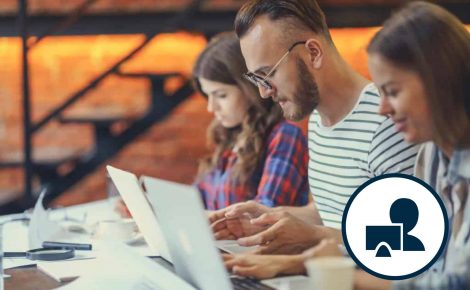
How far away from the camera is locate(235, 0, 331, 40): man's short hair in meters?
2.27

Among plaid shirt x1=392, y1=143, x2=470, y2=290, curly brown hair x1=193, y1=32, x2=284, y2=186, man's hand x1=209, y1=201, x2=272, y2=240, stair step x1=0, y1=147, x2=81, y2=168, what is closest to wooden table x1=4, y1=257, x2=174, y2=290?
man's hand x1=209, y1=201, x2=272, y2=240

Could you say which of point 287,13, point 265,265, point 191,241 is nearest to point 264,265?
point 265,265

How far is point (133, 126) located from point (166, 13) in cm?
74

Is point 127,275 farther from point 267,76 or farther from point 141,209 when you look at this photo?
point 267,76

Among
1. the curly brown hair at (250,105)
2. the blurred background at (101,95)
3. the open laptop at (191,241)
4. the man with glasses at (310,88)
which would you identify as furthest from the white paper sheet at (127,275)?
the blurred background at (101,95)

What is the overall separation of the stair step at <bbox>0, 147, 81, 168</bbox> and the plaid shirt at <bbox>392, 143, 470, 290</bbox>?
405 cm

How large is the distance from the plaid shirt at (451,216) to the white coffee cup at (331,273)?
11cm

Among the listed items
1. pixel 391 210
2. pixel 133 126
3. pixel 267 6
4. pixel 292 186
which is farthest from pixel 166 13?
pixel 391 210

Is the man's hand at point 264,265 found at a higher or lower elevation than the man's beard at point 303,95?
lower

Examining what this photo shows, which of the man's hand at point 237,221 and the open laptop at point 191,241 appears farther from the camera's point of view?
the man's hand at point 237,221

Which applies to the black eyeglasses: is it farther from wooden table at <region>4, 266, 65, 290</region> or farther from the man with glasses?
→ wooden table at <region>4, 266, 65, 290</region>

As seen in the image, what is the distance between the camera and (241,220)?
2225 millimetres

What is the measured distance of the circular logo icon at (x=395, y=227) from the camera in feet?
5.35

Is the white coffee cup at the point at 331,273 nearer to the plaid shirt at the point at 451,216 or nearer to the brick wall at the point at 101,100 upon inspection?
the plaid shirt at the point at 451,216
